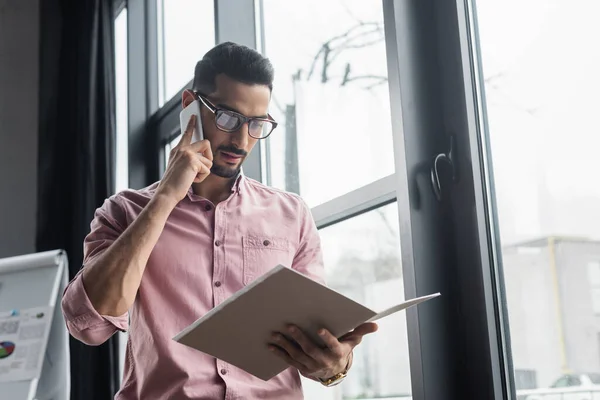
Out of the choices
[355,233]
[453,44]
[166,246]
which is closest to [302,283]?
[166,246]

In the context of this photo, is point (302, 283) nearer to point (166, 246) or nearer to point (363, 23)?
point (166, 246)

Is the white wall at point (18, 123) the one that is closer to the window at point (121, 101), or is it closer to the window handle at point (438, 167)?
the window at point (121, 101)

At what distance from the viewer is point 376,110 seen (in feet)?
6.27

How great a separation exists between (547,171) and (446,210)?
0.24m

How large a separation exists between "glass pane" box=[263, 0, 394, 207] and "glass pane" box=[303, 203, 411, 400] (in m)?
0.13

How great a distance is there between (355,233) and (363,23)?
58 cm

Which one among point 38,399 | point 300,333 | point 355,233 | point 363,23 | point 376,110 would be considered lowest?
point 38,399

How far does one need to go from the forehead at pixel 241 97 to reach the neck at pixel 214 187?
18 centimetres

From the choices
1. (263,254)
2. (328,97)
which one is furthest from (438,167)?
(328,97)

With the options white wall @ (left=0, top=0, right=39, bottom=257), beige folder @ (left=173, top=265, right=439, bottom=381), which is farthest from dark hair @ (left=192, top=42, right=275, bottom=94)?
white wall @ (left=0, top=0, right=39, bottom=257)

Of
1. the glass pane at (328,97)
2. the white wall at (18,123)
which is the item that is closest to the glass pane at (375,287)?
the glass pane at (328,97)

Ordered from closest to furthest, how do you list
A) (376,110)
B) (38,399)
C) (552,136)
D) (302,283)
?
(302,283)
(552,136)
(376,110)
(38,399)

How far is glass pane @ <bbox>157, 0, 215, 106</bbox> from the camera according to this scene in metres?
3.04

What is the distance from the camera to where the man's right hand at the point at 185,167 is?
1469 millimetres
